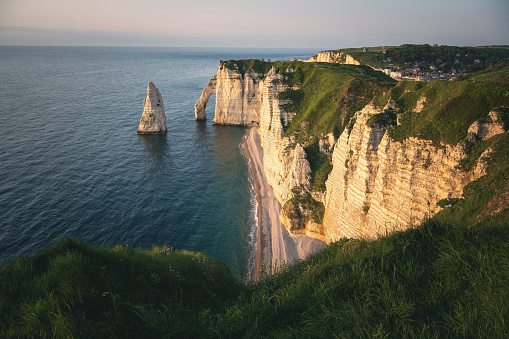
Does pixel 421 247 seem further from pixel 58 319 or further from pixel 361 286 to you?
pixel 58 319

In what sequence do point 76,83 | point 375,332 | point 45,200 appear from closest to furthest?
point 375,332 < point 45,200 < point 76,83

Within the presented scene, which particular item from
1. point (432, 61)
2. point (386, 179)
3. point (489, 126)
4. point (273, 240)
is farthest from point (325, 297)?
point (432, 61)

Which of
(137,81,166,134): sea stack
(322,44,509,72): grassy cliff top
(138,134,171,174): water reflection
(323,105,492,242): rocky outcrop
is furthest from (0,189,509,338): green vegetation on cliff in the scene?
(322,44,509,72): grassy cliff top

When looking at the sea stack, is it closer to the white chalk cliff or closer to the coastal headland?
the coastal headland

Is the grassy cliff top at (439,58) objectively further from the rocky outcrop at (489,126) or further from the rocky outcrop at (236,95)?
the rocky outcrop at (489,126)

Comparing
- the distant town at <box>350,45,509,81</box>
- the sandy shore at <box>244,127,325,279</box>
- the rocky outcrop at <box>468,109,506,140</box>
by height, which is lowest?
the sandy shore at <box>244,127,325,279</box>

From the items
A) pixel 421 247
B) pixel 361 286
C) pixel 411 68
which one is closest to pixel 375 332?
pixel 361 286
